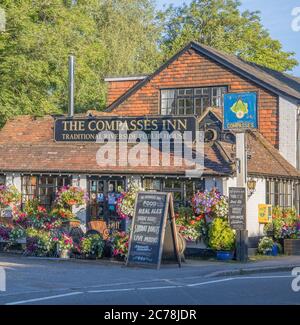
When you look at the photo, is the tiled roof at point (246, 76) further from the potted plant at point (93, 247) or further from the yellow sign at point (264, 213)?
the potted plant at point (93, 247)

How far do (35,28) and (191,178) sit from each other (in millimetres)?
12779

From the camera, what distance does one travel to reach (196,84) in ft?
101

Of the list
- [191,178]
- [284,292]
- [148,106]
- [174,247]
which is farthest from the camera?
[148,106]

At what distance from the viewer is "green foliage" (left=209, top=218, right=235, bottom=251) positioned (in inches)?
896

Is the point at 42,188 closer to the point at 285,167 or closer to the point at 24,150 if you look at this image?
the point at 24,150

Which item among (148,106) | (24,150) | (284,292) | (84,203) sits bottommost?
(284,292)

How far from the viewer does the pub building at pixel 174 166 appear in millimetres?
24641

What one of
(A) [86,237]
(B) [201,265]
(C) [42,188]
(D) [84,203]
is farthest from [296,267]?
(C) [42,188]

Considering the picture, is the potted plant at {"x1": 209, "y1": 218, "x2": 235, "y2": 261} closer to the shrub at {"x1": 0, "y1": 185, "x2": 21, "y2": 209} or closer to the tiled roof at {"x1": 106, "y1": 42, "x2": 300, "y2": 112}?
the shrub at {"x1": 0, "y1": 185, "x2": 21, "y2": 209}

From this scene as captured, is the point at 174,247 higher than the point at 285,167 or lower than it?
lower

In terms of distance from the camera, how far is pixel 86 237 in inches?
888

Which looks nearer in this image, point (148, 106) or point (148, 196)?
point (148, 196)

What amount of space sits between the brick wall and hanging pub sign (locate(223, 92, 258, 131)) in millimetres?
3885

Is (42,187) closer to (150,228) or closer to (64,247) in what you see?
(64,247)
